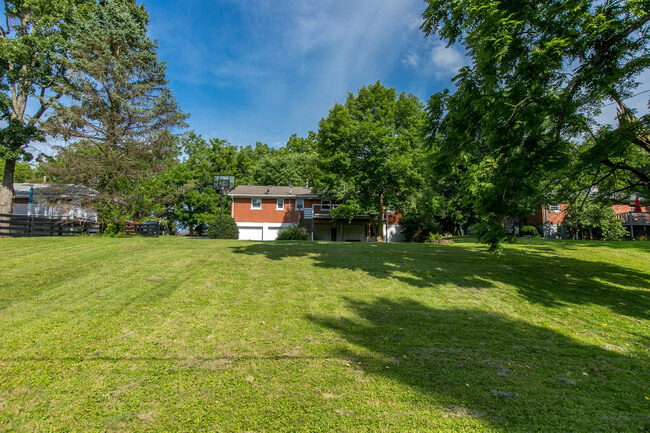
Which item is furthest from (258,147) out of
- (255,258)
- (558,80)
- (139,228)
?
(558,80)

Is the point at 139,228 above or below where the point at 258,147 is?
below

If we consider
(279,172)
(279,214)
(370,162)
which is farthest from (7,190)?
(279,172)

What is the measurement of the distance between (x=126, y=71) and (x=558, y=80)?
20497mm

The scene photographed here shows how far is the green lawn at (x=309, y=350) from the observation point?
2.40 m

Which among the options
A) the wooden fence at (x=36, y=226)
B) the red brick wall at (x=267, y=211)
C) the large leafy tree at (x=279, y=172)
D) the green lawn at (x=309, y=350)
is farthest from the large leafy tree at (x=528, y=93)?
the large leafy tree at (x=279, y=172)

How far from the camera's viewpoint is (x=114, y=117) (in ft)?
55.0

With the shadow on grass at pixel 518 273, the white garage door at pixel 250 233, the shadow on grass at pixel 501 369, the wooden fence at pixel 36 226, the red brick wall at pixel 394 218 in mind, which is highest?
the red brick wall at pixel 394 218

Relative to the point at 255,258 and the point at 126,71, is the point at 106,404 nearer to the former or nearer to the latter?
the point at 255,258

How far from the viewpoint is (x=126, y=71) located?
1722 centimetres

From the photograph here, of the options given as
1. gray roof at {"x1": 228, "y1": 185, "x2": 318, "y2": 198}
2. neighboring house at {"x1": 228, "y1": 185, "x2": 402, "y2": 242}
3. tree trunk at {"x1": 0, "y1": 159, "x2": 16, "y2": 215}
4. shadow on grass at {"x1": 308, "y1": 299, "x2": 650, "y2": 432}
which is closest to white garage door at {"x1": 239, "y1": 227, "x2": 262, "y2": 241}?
neighboring house at {"x1": 228, "y1": 185, "x2": 402, "y2": 242}

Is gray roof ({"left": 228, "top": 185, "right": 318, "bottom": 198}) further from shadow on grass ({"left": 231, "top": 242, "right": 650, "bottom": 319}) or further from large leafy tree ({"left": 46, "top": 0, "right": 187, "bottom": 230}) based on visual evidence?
shadow on grass ({"left": 231, "top": 242, "right": 650, "bottom": 319})

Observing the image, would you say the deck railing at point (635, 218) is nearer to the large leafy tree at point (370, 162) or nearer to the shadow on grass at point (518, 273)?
the large leafy tree at point (370, 162)

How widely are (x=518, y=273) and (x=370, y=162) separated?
15.0 meters

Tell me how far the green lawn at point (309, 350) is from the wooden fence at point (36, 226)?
34.6ft
